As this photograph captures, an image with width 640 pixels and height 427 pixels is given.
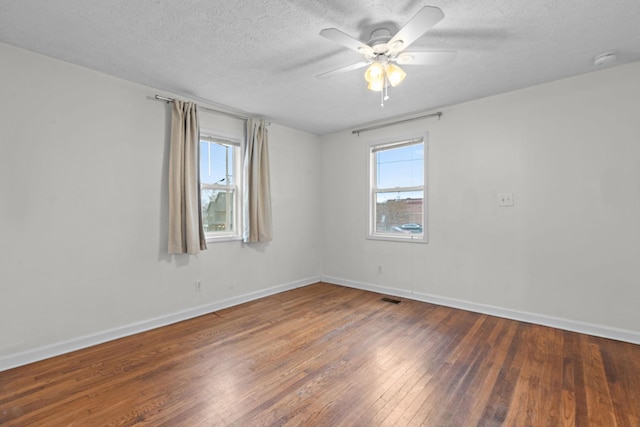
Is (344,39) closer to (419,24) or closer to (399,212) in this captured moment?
(419,24)

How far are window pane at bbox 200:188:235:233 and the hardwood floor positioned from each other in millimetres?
1204

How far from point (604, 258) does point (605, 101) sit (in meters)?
1.47

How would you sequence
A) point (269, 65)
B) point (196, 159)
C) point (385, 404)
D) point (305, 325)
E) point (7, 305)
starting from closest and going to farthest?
point (385, 404)
point (7, 305)
point (269, 65)
point (305, 325)
point (196, 159)

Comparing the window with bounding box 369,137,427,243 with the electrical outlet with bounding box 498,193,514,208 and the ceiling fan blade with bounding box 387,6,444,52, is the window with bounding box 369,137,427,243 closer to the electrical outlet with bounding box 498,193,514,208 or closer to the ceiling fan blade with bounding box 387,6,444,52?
the electrical outlet with bounding box 498,193,514,208

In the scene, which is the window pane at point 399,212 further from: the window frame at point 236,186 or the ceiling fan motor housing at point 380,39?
the ceiling fan motor housing at point 380,39

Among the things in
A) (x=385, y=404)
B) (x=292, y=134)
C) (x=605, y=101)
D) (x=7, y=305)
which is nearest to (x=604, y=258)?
(x=605, y=101)

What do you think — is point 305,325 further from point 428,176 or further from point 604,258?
point 604,258

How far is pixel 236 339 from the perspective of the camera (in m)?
2.80

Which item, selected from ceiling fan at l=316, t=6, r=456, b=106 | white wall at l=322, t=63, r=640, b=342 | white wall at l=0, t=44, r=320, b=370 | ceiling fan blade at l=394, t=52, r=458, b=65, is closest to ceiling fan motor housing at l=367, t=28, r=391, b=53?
ceiling fan at l=316, t=6, r=456, b=106

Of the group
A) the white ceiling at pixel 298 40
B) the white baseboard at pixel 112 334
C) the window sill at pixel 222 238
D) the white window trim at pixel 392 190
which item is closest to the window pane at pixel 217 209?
the window sill at pixel 222 238

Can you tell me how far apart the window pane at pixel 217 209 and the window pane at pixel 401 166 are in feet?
7.18

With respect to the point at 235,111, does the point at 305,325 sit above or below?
below

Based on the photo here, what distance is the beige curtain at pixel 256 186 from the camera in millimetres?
3947

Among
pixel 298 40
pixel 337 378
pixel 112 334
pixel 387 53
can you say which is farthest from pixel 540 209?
pixel 112 334
